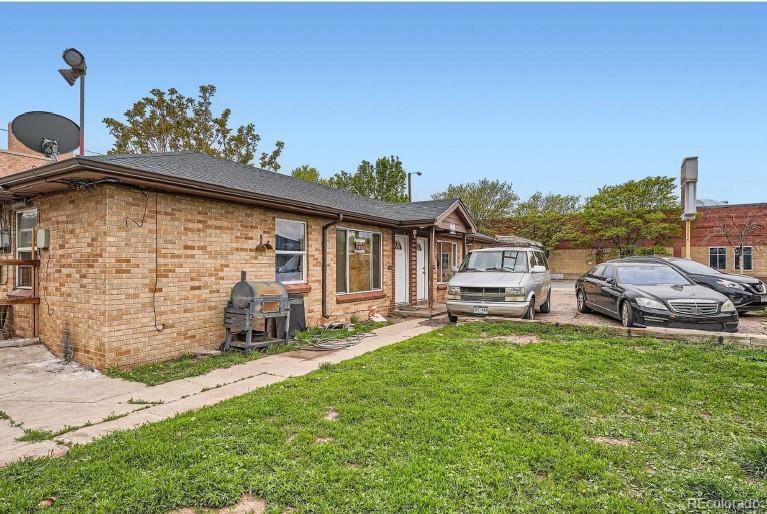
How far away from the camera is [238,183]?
27.0 ft

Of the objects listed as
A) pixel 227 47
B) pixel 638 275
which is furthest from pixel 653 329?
pixel 227 47

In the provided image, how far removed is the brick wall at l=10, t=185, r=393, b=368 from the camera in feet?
19.3

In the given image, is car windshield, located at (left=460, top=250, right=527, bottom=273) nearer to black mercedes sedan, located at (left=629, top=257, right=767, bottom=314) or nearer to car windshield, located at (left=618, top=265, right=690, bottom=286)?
car windshield, located at (left=618, top=265, right=690, bottom=286)

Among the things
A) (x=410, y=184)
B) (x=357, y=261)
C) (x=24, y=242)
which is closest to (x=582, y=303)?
(x=357, y=261)

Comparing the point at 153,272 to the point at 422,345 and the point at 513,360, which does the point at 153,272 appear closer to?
the point at 422,345

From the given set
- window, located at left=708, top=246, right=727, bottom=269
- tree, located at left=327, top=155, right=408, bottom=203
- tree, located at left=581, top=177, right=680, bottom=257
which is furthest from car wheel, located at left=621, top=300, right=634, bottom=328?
window, located at left=708, top=246, right=727, bottom=269

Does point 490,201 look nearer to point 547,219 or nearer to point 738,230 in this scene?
point 547,219

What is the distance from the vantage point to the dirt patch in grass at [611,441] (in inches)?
133

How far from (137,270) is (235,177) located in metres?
3.41

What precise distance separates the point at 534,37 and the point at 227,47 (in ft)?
34.4

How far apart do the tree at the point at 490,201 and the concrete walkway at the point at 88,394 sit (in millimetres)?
29168

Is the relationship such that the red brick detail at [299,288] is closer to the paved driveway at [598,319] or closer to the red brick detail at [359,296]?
the red brick detail at [359,296]

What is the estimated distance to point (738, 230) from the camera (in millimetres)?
27516

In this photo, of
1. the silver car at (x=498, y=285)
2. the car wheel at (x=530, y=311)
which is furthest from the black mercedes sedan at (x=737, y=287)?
the car wheel at (x=530, y=311)
